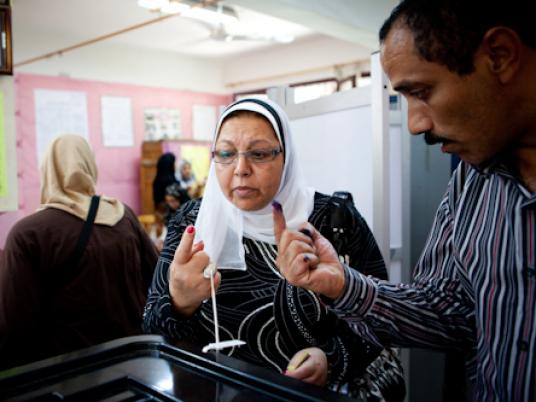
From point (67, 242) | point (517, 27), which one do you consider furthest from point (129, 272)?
point (517, 27)

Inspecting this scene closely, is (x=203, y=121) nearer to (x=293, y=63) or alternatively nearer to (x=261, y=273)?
(x=293, y=63)

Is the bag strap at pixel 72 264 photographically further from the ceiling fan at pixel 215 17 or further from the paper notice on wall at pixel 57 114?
the paper notice on wall at pixel 57 114

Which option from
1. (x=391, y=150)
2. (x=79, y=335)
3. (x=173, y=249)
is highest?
(x=391, y=150)

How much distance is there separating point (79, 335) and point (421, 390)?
4.83 ft

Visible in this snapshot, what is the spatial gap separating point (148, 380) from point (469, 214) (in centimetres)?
65

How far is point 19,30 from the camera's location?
18.7 feet

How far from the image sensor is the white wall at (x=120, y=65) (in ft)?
19.3

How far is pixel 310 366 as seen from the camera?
1149mm

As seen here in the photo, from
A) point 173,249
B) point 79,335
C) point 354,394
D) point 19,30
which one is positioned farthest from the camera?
point 19,30

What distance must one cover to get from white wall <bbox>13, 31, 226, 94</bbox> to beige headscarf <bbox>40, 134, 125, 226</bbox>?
167 inches

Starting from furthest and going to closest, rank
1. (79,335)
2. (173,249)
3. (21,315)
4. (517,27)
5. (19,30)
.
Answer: (19,30)
(79,335)
(21,315)
(173,249)
(517,27)

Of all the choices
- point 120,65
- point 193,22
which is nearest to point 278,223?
point 193,22

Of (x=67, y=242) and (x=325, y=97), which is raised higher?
(x=325, y=97)

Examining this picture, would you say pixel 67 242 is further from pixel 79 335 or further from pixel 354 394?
pixel 354 394
